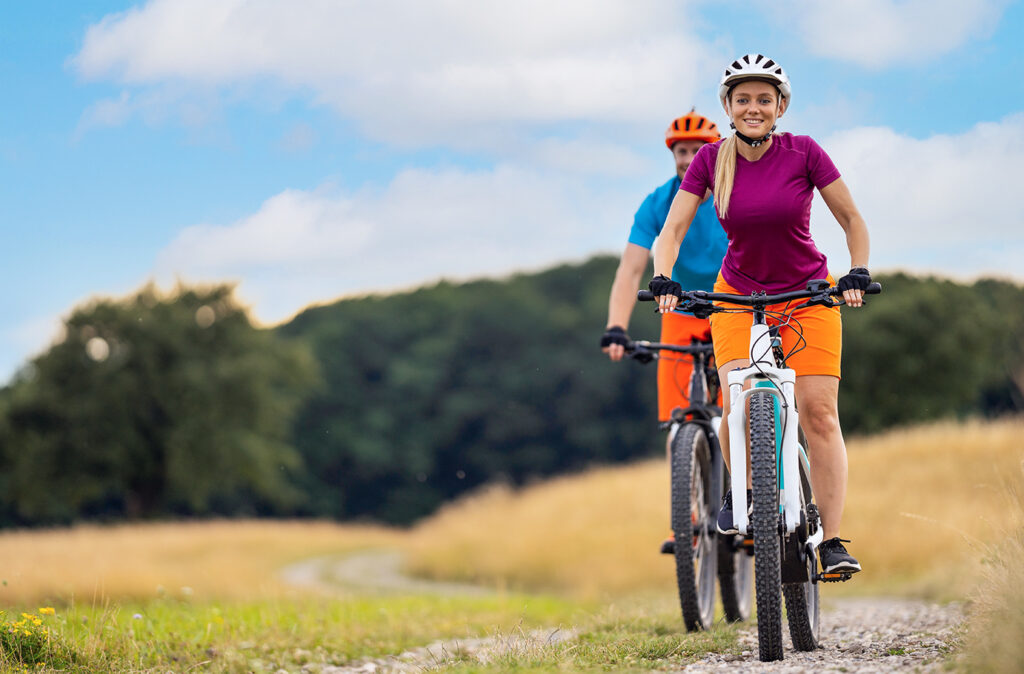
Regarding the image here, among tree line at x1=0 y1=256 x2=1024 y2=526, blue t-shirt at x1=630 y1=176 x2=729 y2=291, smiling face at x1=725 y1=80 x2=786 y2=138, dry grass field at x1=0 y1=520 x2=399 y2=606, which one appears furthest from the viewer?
tree line at x1=0 y1=256 x2=1024 y2=526

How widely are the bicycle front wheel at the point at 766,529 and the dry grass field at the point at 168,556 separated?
333cm

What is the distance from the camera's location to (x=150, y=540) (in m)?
24.4

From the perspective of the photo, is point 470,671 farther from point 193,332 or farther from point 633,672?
point 193,332

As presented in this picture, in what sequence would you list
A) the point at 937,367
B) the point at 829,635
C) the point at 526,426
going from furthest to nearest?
the point at 526,426
the point at 937,367
the point at 829,635

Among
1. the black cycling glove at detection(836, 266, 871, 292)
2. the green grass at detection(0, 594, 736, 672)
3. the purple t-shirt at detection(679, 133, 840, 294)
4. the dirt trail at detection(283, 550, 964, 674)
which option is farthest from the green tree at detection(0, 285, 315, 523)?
the black cycling glove at detection(836, 266, 871, 292)

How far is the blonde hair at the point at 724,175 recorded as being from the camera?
→ 4352 millimetres

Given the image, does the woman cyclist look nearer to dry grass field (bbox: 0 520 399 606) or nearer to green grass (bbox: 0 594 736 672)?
green grass (bbox: 0 594 736 672)

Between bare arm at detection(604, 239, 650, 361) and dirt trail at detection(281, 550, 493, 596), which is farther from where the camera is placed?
dirt trail at detection(281, 550, 493, 596)

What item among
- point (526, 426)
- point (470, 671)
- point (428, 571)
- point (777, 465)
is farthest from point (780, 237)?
point (526, 426)

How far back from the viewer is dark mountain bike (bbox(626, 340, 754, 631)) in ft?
16.7

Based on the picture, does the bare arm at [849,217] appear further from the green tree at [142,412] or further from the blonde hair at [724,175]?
the green tree at [142,412]

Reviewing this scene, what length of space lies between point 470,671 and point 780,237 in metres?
2.14

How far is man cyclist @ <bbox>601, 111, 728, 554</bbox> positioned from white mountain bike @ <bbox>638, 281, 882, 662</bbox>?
1234 mm

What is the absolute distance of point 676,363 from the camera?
5.92 m
